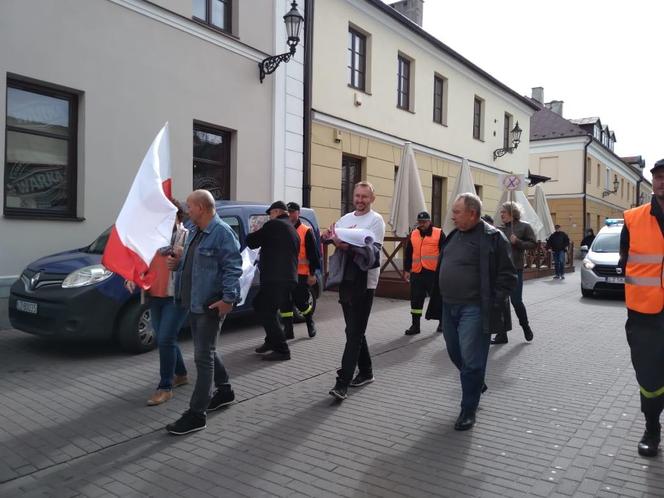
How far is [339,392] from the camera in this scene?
4945 mm

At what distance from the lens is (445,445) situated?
401 centimetres

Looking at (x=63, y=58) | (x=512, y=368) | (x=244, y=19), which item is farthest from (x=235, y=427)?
(x=244, y=19)

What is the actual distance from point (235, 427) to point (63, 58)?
22.2 ft

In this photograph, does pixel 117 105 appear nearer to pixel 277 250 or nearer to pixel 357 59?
pixel 277 250

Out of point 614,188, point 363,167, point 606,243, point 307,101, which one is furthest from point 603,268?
point 614,188

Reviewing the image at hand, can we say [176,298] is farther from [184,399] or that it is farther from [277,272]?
[277,272]

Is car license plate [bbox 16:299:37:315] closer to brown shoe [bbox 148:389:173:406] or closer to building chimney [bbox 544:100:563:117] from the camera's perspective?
brown shoe [bbox 148:389:173:406]

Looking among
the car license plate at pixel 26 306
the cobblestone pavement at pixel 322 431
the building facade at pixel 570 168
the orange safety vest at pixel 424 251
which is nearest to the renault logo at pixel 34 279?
the car license plate at pixel 26 306

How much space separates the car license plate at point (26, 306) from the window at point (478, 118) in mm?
18355

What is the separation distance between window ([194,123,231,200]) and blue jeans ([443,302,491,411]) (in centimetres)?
762

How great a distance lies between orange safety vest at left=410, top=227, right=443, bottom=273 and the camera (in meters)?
8.36

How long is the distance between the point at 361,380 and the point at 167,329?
6.35 feet

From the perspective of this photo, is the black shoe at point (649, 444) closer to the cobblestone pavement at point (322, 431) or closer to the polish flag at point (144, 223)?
the cobblestone pavement at point (322, 431)

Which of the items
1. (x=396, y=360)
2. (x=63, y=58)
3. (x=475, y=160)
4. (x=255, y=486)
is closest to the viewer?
(x=255, y=486)
